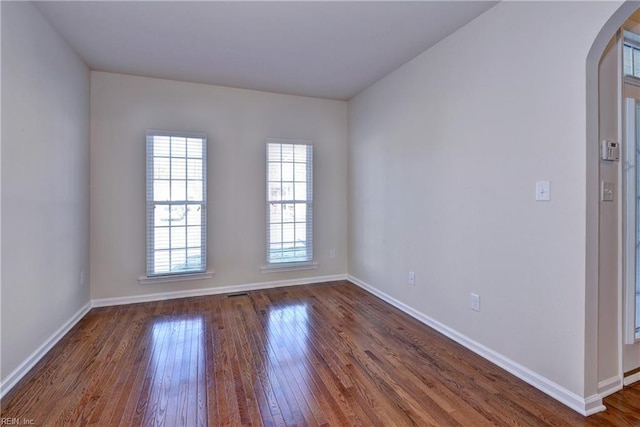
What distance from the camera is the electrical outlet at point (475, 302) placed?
7.92ft

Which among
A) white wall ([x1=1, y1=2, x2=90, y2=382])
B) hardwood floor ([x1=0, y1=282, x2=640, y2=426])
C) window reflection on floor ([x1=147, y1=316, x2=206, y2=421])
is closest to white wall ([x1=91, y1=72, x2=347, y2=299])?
white wall ([x1=1, y1=2, x2=90, y2=382])

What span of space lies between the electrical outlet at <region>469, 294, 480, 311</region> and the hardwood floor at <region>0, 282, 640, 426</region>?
13.8 inches

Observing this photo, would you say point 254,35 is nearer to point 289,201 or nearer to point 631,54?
point 289,201

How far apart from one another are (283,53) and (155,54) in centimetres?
125

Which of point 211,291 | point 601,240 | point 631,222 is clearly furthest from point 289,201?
point 631,222

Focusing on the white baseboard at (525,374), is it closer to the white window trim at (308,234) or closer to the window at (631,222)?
the window at (631,222)

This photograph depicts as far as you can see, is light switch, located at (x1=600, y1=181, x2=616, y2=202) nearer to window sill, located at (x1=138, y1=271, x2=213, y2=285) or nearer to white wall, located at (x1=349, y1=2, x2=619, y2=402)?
white wall, located at (x1=349, y1=2, x2=619, y2=402)

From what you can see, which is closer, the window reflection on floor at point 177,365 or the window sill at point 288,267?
the window reflection on floor at point 177,365

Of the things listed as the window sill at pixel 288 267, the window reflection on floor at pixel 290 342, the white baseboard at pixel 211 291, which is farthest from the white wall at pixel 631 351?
the window sill at pixel 288 267

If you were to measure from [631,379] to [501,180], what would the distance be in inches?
59.2

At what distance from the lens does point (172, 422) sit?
5.42 ft

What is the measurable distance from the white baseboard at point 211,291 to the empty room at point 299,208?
24mm

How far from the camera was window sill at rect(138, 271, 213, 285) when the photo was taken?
3.60 metres

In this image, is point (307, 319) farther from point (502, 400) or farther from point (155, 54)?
point (155, 54)
